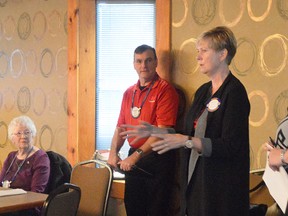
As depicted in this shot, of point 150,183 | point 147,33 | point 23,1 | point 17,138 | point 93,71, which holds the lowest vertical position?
point 150,183

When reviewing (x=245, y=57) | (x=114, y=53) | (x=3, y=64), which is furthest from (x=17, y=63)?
(x=245, y=57)

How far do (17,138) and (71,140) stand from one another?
652mm

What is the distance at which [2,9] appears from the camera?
5184 millimetres

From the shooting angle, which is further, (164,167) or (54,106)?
(54,106)

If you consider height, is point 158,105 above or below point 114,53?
below

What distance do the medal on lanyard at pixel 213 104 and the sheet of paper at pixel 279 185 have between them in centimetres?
46

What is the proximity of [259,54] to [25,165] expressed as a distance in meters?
1.80

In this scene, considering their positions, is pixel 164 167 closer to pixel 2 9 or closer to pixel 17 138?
pixel 17 138

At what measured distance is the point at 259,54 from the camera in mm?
3539

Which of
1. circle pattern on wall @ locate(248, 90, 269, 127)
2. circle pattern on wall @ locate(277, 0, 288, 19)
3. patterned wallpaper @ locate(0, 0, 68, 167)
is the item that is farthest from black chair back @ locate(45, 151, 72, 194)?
circle pattern on wall @ locate(277, 0, 288, 19)

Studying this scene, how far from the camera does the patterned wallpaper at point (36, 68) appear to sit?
15.5 feet

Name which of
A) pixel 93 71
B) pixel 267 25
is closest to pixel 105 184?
pixel 93 71

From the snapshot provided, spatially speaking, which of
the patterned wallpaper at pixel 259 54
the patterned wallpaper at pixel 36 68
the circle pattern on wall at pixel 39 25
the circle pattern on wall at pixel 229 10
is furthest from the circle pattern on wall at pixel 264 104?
the circle pattern on wall at pixel 39 25

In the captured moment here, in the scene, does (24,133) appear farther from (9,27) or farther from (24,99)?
(9,27)
